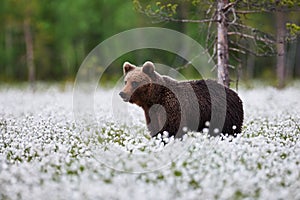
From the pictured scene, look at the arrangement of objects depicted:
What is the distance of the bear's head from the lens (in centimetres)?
1055

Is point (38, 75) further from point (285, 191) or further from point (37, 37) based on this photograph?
point (285, 191)

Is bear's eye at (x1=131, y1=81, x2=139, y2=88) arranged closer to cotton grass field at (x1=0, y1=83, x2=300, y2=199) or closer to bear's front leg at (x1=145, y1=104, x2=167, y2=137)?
bear's front leg at (x1=145, y1=104, x2=167, y2=137)

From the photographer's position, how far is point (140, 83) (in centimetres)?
1065

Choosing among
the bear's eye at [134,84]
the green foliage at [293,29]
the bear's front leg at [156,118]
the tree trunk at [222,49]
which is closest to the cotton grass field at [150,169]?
the bear's front leg at [156,118]

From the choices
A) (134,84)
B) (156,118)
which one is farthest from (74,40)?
(134,84)

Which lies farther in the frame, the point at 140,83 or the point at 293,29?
the point at 293,29

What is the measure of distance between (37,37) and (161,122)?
117 ft

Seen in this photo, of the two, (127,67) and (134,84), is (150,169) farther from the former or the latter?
(127,67)

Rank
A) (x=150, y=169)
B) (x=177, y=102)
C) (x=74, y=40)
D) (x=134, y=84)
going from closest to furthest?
1. (x=150, y=169)
2. (x=134, y=84)
3. (x=177, y=102)
4. (x=74, y=40)

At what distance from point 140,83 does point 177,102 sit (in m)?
0.92

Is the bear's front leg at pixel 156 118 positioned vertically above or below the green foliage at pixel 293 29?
below

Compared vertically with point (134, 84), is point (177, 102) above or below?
below

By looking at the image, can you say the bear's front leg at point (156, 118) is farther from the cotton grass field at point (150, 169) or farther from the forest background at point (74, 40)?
the forest background at point (74, 40)

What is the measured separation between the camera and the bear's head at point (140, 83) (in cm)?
1055
